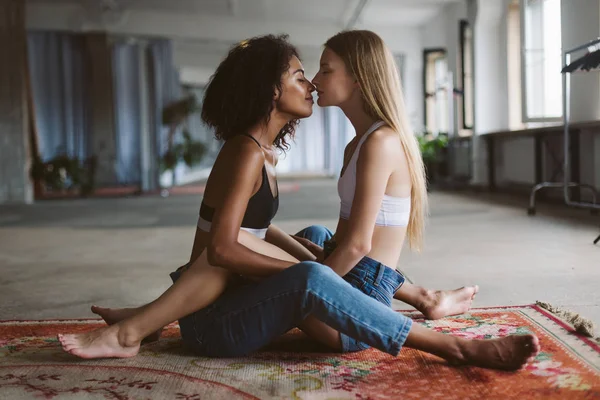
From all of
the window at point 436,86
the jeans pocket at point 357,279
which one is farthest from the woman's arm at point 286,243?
the window at point 436,86

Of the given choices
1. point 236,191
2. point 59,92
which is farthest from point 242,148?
point 59,92

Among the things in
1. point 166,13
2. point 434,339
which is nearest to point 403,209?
point 434,339

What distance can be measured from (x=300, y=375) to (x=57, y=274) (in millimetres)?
2083

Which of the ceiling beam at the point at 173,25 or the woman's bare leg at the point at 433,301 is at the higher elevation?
the ceiling beam at the point at 173,25

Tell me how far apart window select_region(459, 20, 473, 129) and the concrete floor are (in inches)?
130

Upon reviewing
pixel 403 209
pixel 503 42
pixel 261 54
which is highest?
pixel 503 42

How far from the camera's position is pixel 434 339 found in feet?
5.35

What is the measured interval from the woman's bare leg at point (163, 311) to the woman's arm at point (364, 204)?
0.75ft

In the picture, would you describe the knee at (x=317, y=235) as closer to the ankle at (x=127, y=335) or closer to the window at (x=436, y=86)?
the ankle at (x=127, y=335)

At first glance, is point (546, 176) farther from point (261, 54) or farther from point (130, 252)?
point (261, 54)

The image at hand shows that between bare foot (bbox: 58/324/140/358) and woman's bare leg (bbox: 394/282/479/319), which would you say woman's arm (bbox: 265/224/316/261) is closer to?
woman's bare leg (bbox: 394/282/479/319)

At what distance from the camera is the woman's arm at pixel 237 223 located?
1.65 m

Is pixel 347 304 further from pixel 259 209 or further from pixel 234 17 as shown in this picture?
pixel 234 17

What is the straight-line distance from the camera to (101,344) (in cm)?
175
